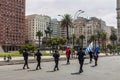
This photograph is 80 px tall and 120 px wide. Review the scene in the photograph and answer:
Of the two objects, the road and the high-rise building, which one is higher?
the high-rise building

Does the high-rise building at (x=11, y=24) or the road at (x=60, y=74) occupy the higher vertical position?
the high-rise building at (x=11, y=24)

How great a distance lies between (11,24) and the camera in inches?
6053

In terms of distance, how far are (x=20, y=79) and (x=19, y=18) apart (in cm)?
14622

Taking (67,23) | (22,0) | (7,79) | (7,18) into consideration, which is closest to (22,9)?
(22,0)

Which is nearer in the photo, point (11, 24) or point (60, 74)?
point (60, 74)

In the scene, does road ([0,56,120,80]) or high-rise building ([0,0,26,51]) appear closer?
road ([0,56,120,80])

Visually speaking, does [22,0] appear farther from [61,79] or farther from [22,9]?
[61,79]

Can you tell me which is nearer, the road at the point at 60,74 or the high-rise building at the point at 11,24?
the road at the point at 60,74

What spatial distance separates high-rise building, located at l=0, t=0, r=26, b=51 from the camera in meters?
144

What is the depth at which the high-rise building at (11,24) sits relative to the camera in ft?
473

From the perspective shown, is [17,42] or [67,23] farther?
[17,42]

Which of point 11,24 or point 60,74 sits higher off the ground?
point 11,24

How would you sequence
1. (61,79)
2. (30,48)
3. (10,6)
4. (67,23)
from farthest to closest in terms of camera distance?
(10,6) < (67,23) < (30,48) < (61,79)

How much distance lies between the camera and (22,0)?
16300 centimetres
